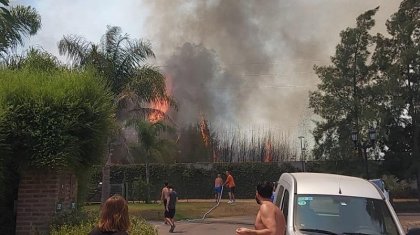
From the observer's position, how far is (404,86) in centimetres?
3466

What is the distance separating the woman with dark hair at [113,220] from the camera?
12.7 ft

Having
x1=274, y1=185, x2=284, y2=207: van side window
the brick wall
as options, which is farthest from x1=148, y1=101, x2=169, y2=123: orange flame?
x1=274, y1=185, x2=284, y2=207: van side window

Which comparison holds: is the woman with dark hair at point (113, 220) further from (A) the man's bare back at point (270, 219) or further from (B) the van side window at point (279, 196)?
(B) the van side window at point (279, 196)

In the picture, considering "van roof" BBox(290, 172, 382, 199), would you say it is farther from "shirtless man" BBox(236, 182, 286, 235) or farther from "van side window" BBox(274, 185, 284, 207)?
"shirtless man" BBox(236, 182, 286, 235)

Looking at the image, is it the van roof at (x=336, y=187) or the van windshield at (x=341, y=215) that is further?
the van roof at (x=336, y=187)

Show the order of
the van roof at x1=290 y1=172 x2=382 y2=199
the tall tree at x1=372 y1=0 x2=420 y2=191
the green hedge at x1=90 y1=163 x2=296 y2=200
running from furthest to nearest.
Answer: the green hedge at x1=90 y1=163 x2=296 y2=200 → the tall tree at x1=372 y1=0 x2=420 y2=191 → the van roof at x1=290 y1=172 x2=382 y2=199

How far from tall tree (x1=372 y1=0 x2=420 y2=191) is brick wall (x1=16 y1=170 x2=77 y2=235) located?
2927 cm

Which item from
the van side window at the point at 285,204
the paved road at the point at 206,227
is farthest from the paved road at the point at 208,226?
the van side window at the point at 285,204

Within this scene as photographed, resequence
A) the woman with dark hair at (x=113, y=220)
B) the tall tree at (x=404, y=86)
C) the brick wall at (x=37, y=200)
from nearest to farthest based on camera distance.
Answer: the woman with dark hair at (x=113, y=220) → the brick wall at (x=37, y=200) → the tall tree at (x=404, y=86)

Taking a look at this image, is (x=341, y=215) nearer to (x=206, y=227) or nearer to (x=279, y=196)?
(x=279, y=196)

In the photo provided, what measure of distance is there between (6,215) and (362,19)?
32666mm

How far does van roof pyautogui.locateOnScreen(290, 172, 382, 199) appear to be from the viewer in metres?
5.93

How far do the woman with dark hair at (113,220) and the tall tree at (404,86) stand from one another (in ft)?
105

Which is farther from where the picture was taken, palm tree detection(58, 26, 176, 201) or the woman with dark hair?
palm tree detection(58, 26, 176, 201)
